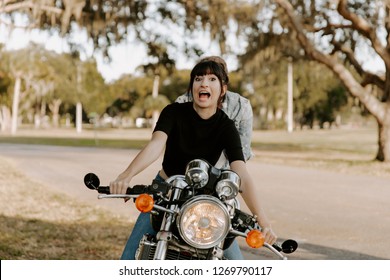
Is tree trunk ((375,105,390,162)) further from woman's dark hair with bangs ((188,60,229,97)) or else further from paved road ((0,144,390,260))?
woman's dark hair with bangs ((188,60,229,97))

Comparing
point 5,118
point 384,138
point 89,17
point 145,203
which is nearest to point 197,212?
point 145,203

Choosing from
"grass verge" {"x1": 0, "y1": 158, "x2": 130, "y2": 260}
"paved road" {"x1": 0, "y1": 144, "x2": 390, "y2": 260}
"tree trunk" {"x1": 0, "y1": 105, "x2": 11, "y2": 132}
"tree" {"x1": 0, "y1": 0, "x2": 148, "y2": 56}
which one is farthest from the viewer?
"tree trunk" {"x1": 0, "y1": 105, "x2": 11, "y2": 132}

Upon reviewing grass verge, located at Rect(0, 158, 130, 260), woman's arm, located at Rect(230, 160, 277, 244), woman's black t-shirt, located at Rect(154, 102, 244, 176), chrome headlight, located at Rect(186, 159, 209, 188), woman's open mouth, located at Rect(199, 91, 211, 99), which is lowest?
grass verge, located at Rect(0, 158, 130, 260)

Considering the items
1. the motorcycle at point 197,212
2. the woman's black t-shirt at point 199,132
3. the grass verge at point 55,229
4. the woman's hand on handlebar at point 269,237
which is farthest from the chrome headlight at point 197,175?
the grass verge at point 55,229

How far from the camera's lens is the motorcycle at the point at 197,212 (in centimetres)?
186

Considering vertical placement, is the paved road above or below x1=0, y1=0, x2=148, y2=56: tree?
below

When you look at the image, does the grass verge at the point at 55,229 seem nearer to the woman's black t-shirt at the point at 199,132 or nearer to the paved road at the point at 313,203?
the paved road at the point at 313,203

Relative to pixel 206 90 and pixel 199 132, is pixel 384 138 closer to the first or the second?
pixel 199 132

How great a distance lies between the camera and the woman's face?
87.5 inches

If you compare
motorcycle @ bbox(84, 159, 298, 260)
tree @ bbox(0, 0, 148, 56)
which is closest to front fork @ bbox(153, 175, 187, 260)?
motorcycle @ bbox(84, 159, 298, 260)

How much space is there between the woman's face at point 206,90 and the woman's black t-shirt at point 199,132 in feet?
0.36

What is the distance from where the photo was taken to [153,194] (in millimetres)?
1987
